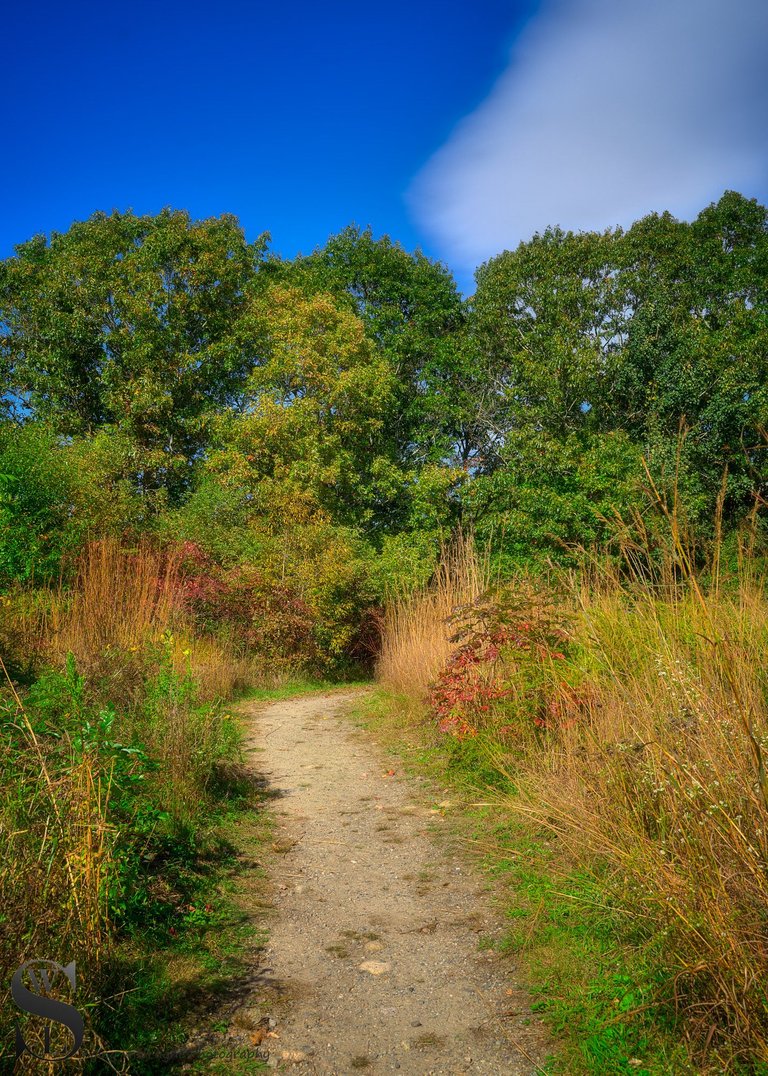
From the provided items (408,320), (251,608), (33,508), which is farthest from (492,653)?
(408,320)

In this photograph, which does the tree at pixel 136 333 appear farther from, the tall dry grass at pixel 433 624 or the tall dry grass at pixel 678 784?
the tall dry grass at pixel 678 784

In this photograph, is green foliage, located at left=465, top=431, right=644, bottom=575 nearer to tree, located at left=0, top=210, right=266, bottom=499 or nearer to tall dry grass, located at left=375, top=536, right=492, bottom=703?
tall dry grass, located at left=375, top=536, right=492, bottom=703

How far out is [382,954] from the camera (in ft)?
9.55

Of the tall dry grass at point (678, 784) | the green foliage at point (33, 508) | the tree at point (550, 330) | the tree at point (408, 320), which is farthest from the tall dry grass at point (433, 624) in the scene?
the tree at point (408, 320)

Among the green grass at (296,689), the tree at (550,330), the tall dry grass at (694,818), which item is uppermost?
the tree at (550,330)

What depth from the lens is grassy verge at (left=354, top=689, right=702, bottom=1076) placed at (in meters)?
2.09

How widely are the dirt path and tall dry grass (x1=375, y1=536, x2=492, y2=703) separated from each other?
7.45 ft

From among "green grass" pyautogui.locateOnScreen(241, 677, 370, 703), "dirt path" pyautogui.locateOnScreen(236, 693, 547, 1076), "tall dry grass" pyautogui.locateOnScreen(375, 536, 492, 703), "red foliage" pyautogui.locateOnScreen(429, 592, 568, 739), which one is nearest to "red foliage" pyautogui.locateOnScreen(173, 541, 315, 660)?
"green grass" pyautogui.locateOnScreen(241, 677, 370, 703)

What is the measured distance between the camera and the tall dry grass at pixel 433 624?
282 inches

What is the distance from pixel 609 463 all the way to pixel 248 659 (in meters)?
9.53

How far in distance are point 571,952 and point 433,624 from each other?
17.6ft

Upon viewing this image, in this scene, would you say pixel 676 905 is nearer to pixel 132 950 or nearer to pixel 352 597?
pixel 132 950

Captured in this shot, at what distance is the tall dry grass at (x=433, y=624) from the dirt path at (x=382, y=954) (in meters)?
2.27

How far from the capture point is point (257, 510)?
1509 centimetres
